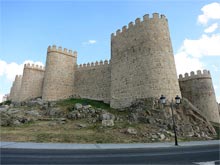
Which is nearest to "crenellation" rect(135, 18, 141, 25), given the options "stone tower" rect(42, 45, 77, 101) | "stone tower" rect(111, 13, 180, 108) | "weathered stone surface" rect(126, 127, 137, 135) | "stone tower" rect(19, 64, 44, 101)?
"stone tower" rect(111, 13, 180, 108)

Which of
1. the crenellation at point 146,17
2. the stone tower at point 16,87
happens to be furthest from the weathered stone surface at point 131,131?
the stone tower at point 16,87

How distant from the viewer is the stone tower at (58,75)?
112ft

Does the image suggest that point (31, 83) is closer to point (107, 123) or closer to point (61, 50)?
point (61, 50)

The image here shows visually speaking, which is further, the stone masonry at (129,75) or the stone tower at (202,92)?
the stone tower at (202,92)

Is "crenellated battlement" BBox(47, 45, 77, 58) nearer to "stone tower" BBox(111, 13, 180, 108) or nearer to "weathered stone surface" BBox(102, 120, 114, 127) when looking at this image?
"stone tower" BBox(111, 13, 180, 108)

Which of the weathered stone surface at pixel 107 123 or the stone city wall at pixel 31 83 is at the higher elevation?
the stone city wall at pixel 31 83

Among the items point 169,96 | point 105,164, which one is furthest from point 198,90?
point 105,164

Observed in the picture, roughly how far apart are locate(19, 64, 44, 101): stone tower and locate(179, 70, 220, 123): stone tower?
31.7 m

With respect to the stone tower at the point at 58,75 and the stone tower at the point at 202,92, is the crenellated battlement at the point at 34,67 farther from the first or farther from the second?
the stone tower at the point at 202,92

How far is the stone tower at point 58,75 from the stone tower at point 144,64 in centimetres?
1263

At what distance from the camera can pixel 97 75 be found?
33.5 metres

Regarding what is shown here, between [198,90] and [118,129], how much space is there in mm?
18693

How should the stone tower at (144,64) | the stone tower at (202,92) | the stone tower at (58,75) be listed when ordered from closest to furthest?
the stone tower at (144,64) → the stone tower at (202,92) → the stone tower at (58,75)

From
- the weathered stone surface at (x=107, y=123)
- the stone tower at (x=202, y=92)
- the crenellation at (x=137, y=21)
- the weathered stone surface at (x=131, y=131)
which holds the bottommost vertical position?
the weathered stone surface at (x=131, y=131)
